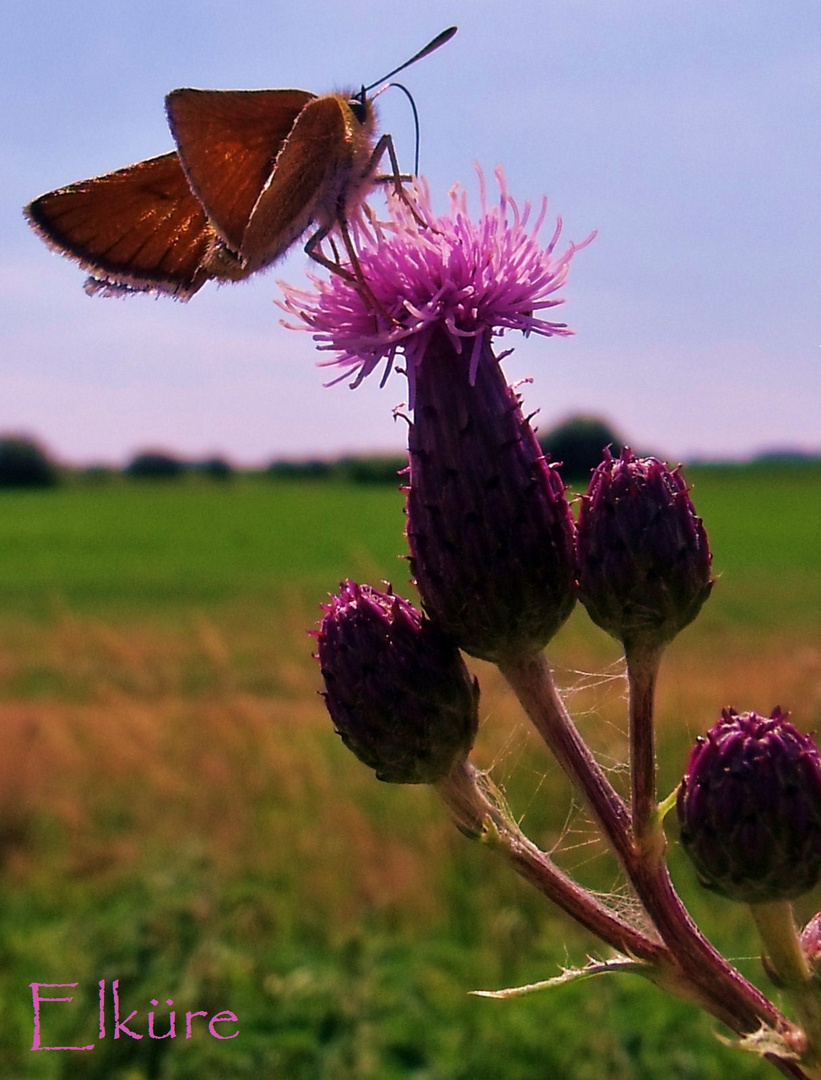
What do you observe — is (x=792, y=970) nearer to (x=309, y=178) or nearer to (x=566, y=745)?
(x=566, y=745)

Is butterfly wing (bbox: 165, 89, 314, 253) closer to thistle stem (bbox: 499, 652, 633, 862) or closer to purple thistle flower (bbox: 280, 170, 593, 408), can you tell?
purple thistle flower (bbox: 280, 170, 593, 408)

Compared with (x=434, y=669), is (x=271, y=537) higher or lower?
lower

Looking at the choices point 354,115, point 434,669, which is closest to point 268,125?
point 354,115

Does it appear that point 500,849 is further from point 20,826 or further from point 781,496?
point 781,496

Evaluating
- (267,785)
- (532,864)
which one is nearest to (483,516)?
(532,864)

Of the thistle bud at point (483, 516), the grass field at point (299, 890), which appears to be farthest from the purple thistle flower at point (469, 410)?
the grass field at point (299, 890)

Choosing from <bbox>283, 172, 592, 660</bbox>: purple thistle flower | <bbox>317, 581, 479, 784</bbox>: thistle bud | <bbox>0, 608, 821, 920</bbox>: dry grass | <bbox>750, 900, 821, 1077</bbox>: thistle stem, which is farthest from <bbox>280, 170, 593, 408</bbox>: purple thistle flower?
<bbox>0, 608, 821, 920</bbox>: dry grass
